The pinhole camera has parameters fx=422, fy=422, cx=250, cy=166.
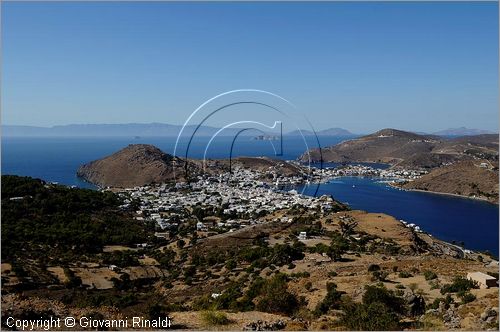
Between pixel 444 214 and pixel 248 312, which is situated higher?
pixel 248 312

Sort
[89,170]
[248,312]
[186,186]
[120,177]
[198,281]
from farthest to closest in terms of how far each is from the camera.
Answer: [89,170] → [120,177] → [186,186] → [198,281] → [248,312]

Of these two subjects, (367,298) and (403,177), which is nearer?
(367,298)

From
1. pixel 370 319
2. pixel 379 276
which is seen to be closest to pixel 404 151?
pixel 379 276

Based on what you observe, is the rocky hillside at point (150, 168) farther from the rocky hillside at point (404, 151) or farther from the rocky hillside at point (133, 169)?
the rocky hillside at point (404, 151)

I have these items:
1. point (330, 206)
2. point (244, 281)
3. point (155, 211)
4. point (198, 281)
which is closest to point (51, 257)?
point (198, 281)

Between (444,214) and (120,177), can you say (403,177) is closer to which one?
(444,214)
